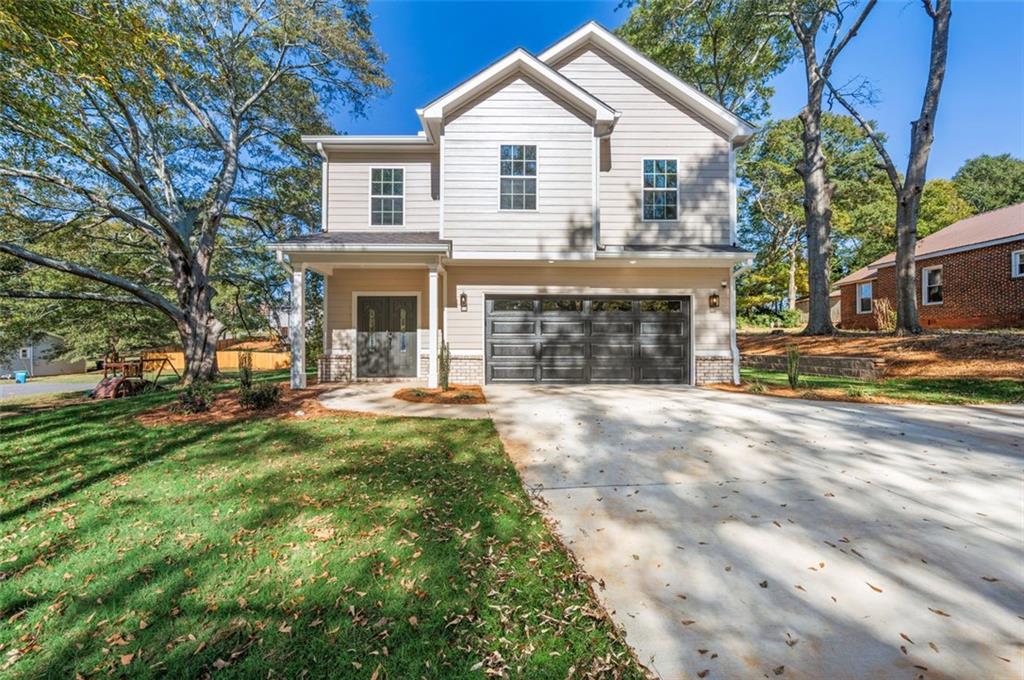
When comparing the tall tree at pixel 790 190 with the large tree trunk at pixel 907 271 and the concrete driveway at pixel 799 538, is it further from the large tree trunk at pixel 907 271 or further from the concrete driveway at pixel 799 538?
the concrete driveway at pixel 799 538

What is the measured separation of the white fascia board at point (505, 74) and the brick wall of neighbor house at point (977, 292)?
57.4 ft

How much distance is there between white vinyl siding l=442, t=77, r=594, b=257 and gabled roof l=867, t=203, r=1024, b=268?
52.6 feet

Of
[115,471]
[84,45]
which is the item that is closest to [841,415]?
[115,471]

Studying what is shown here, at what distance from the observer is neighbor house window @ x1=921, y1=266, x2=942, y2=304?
17.7 m

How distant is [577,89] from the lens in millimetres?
8742

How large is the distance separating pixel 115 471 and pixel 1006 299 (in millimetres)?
25305

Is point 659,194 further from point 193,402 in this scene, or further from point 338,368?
point 193,402

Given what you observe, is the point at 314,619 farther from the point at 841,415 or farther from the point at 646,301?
the point at 646,301

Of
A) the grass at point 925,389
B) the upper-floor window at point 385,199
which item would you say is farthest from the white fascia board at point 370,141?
the grass at point 925,389

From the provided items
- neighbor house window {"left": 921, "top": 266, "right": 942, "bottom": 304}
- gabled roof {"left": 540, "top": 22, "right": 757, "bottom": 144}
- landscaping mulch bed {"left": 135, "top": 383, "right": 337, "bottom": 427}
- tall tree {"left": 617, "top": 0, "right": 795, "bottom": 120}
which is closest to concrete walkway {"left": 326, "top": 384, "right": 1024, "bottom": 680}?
landscaping mulch bed {"left": 135, "top": 383, "right": 337, "bottom": 427}

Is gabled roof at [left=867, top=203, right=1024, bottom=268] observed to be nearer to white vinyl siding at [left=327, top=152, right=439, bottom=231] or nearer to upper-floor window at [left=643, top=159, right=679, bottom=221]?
upper-floor window at [left=643, top=159, right=679, bottom=221]

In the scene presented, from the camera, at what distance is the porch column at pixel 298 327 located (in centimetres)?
895

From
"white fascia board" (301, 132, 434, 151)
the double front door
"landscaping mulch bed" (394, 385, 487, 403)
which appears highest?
"white fascia board" (301, 132, 434, 151)

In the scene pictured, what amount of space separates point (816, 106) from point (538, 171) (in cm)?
1210
